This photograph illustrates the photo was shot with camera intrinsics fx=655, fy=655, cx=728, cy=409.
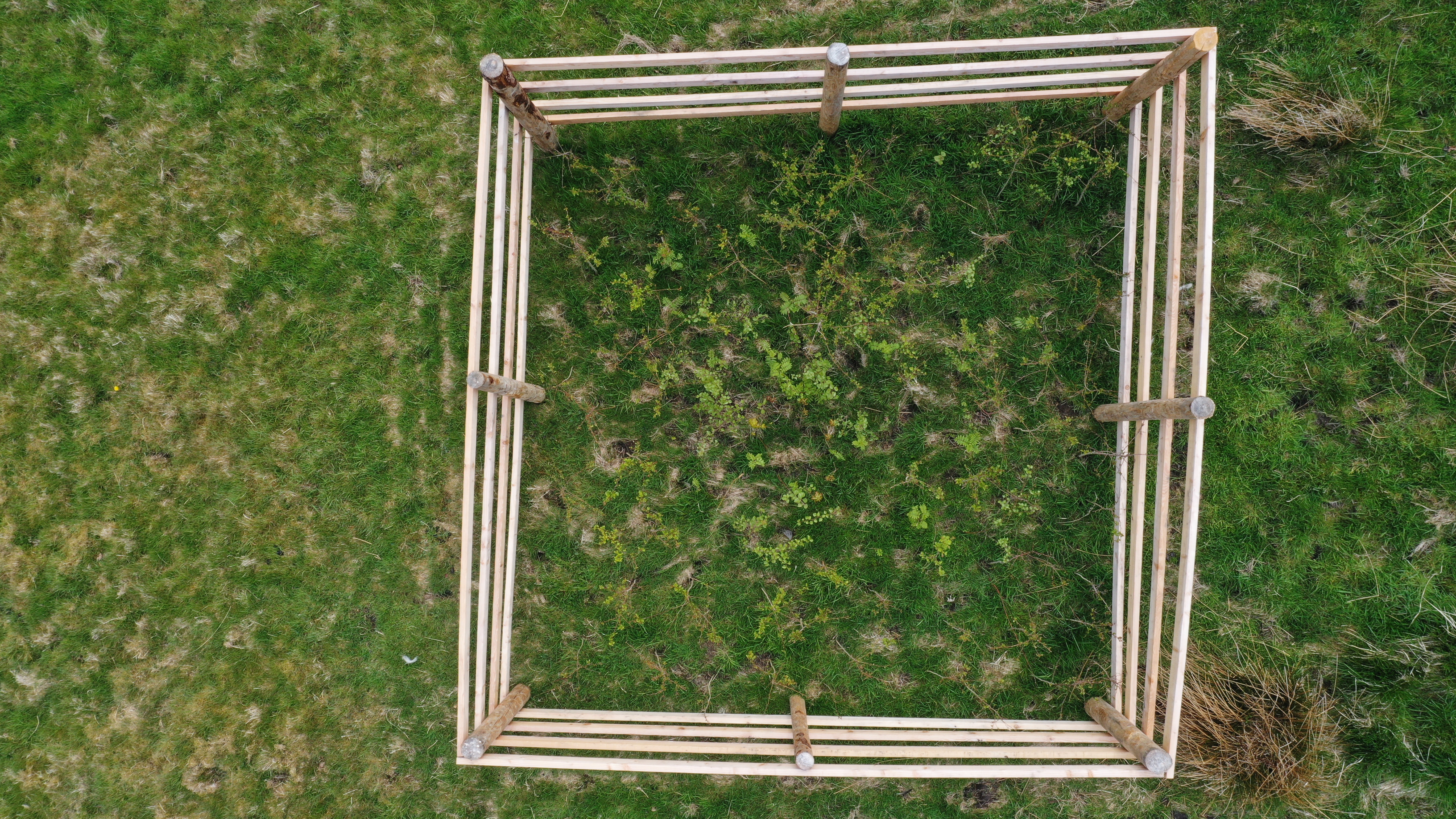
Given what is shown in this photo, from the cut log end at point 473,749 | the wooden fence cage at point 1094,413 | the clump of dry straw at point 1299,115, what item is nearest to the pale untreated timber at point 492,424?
the wooden fence cage at point 1094,413

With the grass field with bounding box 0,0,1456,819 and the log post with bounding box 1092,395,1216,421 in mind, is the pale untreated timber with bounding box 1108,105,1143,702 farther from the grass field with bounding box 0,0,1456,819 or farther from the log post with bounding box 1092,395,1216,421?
the grass field with bounding box 0,0,1456,819

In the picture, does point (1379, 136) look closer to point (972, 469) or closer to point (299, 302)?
point (972, 469)

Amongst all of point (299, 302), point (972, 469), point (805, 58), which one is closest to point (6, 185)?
point (299, 302)

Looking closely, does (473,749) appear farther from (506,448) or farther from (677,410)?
(677,410)

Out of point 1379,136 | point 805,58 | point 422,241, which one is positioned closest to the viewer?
point 805,58

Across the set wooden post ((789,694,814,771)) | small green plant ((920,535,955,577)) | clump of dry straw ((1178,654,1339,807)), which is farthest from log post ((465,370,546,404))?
clump of dry straw ((1178,654,1339,807))
